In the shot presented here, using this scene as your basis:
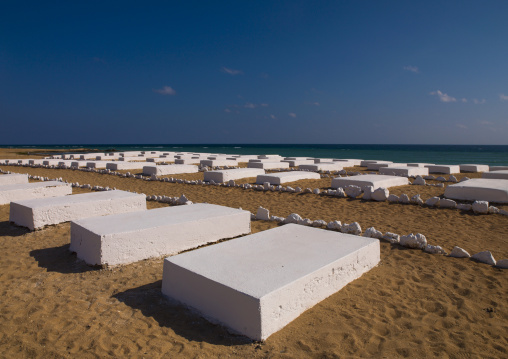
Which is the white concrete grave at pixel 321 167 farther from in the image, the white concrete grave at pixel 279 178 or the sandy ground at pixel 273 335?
the sandy ground at pixel 273 335

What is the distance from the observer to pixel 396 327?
289 cm

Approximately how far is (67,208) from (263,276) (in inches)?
178

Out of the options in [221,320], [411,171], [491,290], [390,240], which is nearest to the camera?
[221,320]

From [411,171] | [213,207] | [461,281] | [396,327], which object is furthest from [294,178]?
[396,327]

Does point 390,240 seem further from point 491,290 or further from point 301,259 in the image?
point 301,259

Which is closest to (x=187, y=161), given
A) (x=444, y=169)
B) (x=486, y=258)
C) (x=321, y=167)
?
(x=321, y=167)

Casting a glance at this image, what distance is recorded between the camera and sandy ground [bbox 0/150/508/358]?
2623 millimetres

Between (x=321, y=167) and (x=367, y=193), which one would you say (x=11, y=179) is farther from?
(x=321, y=167)

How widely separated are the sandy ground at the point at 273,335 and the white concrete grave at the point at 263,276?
0.35 feet

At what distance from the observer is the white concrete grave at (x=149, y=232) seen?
4.27m

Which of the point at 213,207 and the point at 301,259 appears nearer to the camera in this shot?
the point at 301,259

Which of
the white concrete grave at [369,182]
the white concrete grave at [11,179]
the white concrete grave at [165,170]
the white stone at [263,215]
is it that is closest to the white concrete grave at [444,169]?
the white concrete grave at [369,182]

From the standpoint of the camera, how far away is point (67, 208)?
243 inches

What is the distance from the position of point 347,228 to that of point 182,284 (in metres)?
2.95
